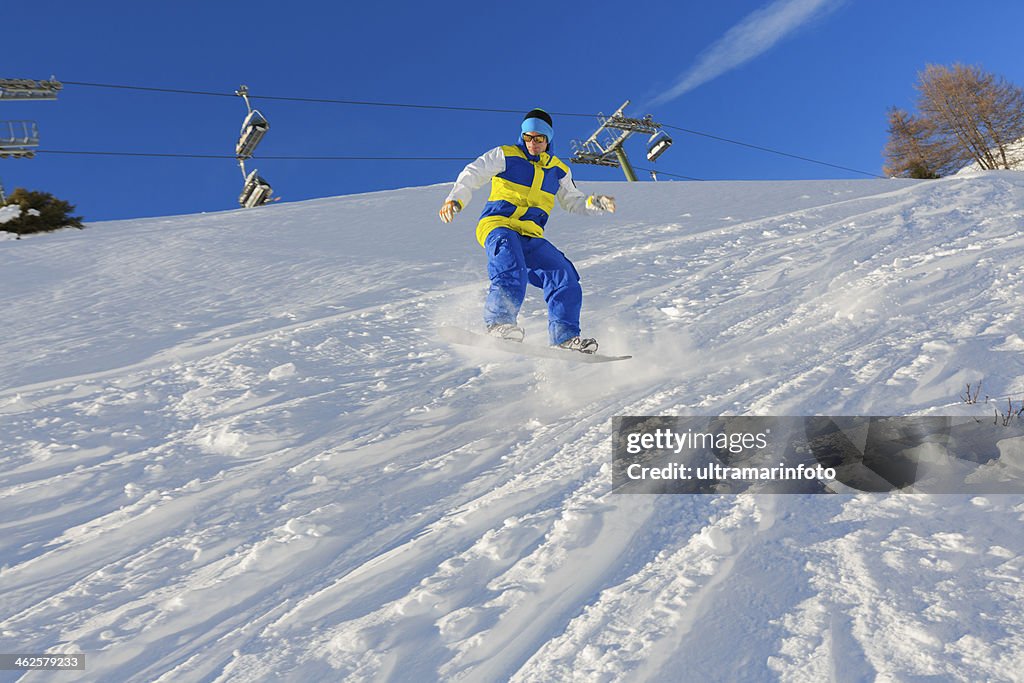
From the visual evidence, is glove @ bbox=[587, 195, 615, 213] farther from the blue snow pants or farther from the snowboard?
the snowboard

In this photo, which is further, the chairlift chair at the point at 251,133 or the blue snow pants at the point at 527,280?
the chairlift chair at the point at 251,133

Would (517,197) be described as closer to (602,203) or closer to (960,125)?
(602,203)

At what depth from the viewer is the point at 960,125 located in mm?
30016

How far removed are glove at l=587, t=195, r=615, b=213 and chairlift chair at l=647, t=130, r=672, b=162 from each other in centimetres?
2329

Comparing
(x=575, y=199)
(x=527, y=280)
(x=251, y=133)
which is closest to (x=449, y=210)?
(x=527, y=280)

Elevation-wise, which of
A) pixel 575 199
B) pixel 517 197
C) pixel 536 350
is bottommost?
pixel 536 350

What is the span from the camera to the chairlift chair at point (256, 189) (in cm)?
2127

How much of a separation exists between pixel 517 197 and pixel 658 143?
23.9 m

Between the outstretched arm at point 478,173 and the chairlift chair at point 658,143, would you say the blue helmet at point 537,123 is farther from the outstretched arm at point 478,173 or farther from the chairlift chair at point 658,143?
the chairlift chair at point 658,143

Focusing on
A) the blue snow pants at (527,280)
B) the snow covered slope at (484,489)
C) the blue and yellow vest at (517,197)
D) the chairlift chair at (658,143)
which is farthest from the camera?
the chairlift chair at (658,143)

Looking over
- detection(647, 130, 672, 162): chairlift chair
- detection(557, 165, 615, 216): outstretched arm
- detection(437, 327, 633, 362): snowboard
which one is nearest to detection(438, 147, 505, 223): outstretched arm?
detection(557, 165, 615, 216): outstretched arm

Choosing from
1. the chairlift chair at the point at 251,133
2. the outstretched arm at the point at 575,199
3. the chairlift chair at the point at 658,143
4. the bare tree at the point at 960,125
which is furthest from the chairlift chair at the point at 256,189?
the bare tree at the point at 960,125

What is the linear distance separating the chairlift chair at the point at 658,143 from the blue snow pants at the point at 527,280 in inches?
942

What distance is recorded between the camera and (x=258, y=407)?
3.50 meters
